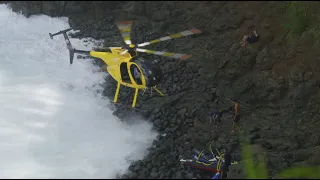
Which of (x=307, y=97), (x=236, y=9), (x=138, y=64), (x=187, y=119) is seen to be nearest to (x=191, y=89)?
(x=187, y=119)

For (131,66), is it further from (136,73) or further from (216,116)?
(216,116)

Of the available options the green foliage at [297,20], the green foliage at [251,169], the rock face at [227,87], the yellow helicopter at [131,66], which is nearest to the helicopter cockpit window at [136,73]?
the yellow helicopter at [131,66]

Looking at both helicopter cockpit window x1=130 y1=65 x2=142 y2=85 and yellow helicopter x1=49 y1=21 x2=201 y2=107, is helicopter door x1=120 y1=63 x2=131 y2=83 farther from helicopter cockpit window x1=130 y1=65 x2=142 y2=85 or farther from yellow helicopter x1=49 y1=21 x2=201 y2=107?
helicopter cockpit window x1=130 y1=65 x2=142 y2=85

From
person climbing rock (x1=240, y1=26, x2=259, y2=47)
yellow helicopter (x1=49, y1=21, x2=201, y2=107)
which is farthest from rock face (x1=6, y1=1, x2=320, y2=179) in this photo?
yellow helicopter (x1=49, y1=21, x2=201, y2=107)

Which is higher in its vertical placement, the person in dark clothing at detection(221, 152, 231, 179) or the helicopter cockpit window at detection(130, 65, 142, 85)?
the helicopter cockpit window at detection(130, 65, 142, 85)

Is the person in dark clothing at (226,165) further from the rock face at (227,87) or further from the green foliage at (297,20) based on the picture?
the green foliage at (297,20)

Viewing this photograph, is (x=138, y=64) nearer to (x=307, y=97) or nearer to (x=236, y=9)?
(x=307, y=97)
